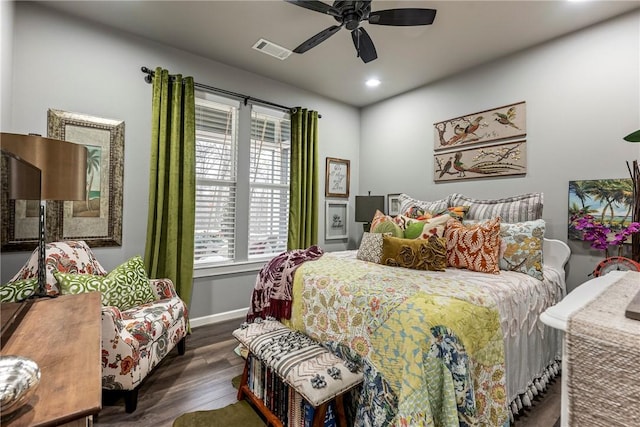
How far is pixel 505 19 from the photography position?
2.44 metres

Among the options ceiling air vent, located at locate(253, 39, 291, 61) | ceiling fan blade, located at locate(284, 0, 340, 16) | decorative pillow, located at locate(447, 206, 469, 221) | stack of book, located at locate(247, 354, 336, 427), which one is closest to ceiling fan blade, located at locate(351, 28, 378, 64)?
ceiling fan blade, located at locate(284, 0, 340, 16)

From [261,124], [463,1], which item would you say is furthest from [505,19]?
[261,124]

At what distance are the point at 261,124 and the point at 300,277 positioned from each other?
7.30ft

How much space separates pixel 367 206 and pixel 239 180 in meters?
1.68

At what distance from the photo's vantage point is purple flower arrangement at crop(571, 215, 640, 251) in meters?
2.19

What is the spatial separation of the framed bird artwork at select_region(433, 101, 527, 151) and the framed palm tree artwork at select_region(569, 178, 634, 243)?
2.46 feet

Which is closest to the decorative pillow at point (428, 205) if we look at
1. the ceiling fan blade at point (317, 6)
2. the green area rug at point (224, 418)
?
the ceiling fan blade at point (317, 6)

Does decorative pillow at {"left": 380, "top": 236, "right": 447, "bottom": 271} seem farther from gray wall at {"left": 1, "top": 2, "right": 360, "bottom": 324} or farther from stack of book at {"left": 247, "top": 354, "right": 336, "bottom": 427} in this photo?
gray wall at {"left": 1, "top": 2, "right": 360, "bottom": 324}

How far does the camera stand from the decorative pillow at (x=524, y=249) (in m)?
2.10

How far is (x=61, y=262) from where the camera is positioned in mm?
2031

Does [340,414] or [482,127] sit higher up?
[482,127]

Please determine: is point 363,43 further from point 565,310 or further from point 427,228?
point 565,310

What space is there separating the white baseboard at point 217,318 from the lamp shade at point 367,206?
191 centimetres

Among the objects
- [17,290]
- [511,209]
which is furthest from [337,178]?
[17,290]
